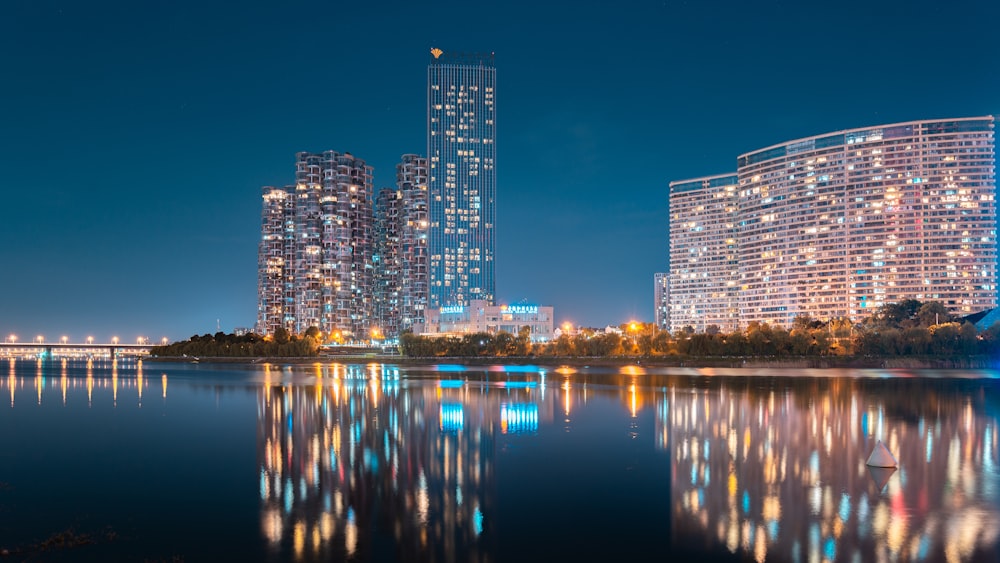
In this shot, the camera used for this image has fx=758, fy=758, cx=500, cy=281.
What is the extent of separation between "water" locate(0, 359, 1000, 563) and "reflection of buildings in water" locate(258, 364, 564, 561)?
94mm

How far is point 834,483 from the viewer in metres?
21.6

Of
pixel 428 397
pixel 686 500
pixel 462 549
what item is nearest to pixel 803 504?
pixel 686 500

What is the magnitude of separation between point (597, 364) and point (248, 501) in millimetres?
100870

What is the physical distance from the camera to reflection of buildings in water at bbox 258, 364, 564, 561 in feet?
52.1

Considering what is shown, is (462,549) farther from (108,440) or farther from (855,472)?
(108,440)

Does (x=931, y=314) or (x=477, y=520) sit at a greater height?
(x=931, y=314)

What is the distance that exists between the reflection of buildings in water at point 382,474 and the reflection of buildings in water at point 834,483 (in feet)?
18.0

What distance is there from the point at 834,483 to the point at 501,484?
9.50 meters

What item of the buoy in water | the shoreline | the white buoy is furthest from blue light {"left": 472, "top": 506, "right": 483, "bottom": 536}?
the shoreline

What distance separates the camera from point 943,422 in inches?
1453

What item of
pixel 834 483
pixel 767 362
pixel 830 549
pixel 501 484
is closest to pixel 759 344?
pixel 767 362

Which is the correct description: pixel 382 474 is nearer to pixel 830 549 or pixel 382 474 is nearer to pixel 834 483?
pixel 830 549

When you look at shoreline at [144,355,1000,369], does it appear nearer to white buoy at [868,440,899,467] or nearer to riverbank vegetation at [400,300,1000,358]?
riverbank vegetation at [400,300,1000,358]

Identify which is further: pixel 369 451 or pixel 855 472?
pixel 369 451
